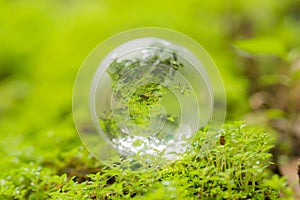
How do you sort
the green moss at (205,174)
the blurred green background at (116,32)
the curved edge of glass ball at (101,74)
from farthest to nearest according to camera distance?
1. the blurred green background at (116,32)
2. the curved edge of glass ball at (101,74)
3. the green moss at (205,174)

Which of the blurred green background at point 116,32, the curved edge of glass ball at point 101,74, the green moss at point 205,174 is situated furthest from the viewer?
the blurred green background at point 116,32

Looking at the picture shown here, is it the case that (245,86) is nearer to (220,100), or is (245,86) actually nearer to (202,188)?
(220,100)

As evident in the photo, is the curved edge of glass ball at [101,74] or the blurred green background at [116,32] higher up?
the blurred green background at [116,32]

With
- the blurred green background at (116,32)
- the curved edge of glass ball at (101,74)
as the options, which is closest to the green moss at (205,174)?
the curved edge of glass ball at (101,74)

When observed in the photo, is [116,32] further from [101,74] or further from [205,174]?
[205,174]

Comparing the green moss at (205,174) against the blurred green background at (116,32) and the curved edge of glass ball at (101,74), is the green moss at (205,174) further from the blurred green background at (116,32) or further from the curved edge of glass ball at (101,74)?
the blurred green background at (116,32)

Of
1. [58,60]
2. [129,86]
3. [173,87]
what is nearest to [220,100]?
[173,87]
